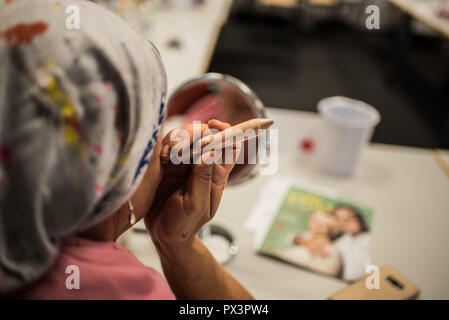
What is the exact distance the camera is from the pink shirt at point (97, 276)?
437 millimetres

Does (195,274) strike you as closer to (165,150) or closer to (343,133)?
(165,150)

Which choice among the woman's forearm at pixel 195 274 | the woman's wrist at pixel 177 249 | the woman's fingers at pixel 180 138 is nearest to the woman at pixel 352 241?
the woman's forearm at pixel 195 274

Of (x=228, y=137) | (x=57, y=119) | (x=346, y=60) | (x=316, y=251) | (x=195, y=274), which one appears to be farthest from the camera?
(x=346, y=60)

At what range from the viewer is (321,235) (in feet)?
3.22

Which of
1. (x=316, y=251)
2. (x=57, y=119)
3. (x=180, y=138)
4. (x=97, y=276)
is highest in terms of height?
(x=57, y=119)

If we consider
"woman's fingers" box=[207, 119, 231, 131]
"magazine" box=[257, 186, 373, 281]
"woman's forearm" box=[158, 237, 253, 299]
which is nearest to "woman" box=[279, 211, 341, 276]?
"magazine" box=[257, 186, 373, 281]

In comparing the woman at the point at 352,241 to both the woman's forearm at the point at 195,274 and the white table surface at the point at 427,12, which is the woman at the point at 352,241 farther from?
the white table surface at the point at 427,12

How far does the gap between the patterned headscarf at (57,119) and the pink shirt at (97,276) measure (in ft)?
0.12

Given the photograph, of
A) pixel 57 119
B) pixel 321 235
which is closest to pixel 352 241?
pixel 321 235

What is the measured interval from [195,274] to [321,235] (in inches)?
17.3

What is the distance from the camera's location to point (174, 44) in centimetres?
209

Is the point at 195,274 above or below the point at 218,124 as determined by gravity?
below

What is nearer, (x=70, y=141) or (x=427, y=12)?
(x=70, y=141)

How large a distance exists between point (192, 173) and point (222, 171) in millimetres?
45
